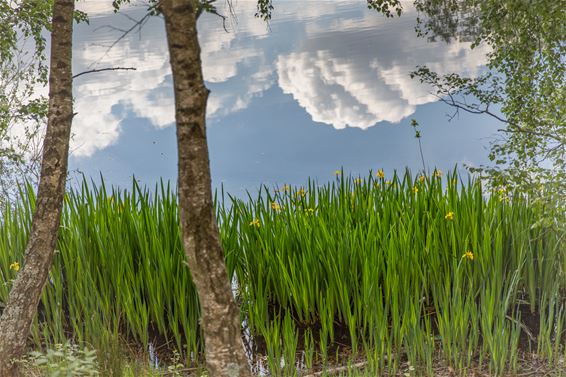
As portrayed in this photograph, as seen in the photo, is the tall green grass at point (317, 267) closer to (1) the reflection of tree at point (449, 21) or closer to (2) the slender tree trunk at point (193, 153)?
(2) the slender tree trunk at point (193, 153)

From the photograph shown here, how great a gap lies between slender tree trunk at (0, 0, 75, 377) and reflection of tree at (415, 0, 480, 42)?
510cm

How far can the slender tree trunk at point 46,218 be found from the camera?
374cm

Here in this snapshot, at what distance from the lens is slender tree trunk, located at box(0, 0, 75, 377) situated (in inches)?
147

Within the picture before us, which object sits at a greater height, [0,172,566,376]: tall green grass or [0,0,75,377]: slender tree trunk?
[0,0,75,377]: slender tree trunk

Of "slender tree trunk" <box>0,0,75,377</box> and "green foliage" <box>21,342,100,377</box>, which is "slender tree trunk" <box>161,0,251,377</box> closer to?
"green foliage" <box>21,342,100,377</box>

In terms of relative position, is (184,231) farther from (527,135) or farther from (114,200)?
(527,135)

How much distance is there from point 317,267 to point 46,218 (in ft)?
6.89

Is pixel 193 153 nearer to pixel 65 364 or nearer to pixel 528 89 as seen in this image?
pixel 65 364

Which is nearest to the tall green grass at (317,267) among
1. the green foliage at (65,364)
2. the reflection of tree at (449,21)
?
the green foliage at (65,364)

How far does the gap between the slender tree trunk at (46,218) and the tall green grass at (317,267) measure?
2.20 ft

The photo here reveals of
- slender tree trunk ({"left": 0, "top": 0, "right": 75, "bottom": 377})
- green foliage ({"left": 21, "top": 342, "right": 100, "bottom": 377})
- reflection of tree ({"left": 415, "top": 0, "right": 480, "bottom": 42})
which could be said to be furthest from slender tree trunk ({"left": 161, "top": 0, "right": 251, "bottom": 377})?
reflection of tree ({"left": 415, "top": 0, "right": 480, "bottom": 42})

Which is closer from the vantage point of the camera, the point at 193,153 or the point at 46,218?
the point at 193,153

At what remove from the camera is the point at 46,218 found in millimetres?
3744

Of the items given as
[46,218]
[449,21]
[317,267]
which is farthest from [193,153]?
[449,21]
